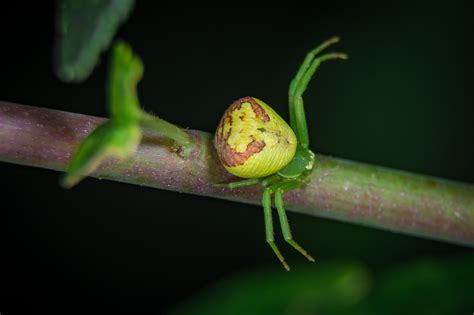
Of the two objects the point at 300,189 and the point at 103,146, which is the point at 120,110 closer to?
the point at 103,146

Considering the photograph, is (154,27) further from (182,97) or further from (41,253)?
(41,253)

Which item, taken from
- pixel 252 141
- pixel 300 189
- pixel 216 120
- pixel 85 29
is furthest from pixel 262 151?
pixel 216 120

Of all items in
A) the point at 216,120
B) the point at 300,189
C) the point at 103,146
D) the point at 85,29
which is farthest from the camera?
the point at 216,120

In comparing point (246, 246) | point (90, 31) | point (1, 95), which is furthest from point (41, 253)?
point (90, 31)

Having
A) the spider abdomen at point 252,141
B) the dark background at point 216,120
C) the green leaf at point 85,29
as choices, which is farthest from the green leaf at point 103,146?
the dark background at point 216,120

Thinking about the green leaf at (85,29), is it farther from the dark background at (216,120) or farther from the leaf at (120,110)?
the dark background at (216,120)

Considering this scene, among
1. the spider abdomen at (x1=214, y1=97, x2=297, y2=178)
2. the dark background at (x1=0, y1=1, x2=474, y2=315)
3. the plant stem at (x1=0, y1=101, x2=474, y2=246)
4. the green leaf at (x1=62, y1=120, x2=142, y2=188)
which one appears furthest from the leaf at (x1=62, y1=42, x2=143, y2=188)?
the dark background at (x1=0, y1=1, x2=474, y2=315)
